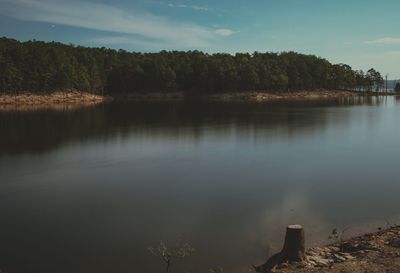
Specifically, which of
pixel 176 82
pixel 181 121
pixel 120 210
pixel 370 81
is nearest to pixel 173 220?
pixel 120 210

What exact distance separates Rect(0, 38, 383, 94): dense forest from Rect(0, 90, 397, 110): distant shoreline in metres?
2.25

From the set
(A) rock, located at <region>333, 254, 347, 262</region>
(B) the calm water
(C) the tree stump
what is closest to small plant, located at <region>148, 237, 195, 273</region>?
(B) the calm water

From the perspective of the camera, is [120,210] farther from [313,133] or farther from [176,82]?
[176,82]

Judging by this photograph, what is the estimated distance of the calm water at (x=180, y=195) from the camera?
13992 millimetres

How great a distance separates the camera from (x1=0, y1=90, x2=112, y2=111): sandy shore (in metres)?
87.0

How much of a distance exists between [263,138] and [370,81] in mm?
136893

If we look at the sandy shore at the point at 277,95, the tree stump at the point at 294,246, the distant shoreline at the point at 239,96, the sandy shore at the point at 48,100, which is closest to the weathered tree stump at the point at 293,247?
the tree stump at the point at 294,246

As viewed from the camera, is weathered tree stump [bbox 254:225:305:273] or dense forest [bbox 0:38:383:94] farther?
dense forest [bbox 0:38:383:94]

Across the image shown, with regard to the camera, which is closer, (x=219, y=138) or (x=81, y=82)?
(x=219, y=138)

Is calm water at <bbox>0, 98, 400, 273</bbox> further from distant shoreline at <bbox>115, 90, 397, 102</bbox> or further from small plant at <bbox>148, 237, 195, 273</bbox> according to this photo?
distant shoreline at <bbox>115, 90, 397, 102</bbox>

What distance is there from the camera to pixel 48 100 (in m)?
97.4

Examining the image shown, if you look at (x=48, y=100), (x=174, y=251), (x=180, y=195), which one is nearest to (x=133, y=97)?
(x=48, y=100)

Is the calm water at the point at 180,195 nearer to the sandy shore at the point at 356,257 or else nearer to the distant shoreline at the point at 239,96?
the sandy shore at the point at 356,257

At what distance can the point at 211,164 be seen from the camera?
Answer: 28.6 meters
